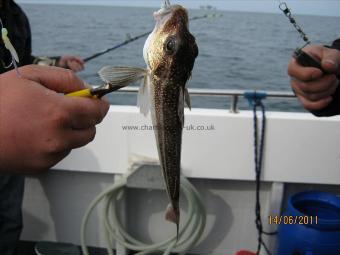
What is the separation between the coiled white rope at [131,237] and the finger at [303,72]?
3.90ft

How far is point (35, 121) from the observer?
40.9 inches

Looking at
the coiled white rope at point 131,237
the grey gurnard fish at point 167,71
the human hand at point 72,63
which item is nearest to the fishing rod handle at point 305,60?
the grey gurnard fish at point 167,71

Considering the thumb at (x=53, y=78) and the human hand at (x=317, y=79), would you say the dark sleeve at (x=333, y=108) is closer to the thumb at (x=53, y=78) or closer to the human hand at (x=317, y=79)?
the human hand at (x=317, y=79)

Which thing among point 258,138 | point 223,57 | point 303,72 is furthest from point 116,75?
point 223,57

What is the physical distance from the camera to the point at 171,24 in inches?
47.9

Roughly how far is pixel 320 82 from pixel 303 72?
5.4 inches

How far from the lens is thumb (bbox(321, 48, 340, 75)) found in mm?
1893

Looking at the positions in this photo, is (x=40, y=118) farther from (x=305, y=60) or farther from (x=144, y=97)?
(x=305, y=60)

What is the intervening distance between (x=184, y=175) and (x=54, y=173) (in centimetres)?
110

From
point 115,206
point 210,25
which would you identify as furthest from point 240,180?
point 210,25

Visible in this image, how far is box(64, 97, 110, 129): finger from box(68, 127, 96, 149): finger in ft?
0.05

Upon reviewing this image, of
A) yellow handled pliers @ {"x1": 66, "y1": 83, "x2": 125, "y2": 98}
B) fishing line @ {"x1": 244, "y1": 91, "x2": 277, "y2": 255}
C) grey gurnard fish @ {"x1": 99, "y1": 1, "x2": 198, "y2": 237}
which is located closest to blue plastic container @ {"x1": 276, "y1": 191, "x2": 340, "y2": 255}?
fishing line @ {"x1": 244, "y1": 91, "x2": 277, "y2": 255}

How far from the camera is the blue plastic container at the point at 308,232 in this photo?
101 inches

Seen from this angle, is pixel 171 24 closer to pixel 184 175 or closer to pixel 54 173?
pixel 184 175
